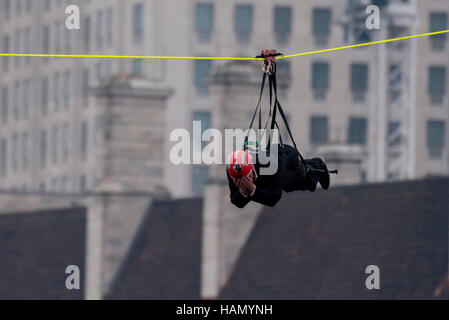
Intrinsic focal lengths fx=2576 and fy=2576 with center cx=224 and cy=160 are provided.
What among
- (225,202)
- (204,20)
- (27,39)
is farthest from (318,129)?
(225,202)

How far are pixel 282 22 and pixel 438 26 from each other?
8.21 meters

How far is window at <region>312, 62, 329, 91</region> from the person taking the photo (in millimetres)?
135000

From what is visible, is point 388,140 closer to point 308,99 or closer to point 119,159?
point 119,159

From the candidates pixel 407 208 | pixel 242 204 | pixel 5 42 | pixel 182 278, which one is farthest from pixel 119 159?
pixel 5 42

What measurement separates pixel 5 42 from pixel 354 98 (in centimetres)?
2472

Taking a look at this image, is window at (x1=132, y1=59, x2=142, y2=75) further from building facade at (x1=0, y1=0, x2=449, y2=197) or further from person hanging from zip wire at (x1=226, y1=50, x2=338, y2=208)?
person hanging from zip wire at (x1=226, y1=50, x2=338, y2=208)

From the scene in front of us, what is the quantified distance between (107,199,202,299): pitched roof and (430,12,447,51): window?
51.7 m

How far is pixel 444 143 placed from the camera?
136 meters

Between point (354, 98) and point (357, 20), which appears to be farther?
point (354, 98)

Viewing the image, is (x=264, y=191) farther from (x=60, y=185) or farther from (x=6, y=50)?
(x=6, y=50)

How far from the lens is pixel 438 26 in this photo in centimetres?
13550

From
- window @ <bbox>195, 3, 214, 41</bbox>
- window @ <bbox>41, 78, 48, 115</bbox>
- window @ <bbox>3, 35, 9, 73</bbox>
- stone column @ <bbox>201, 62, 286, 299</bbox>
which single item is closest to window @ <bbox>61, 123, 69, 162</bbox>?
window @ <bbox>41, 78, 48, 115</bbox>

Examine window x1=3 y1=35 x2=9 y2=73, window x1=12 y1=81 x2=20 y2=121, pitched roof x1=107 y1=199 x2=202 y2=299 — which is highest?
window x1=3 y1=35 x2=9 y2=73

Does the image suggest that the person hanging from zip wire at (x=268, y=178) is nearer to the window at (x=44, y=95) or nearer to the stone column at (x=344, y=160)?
the stone column at (x=344, y=160)
